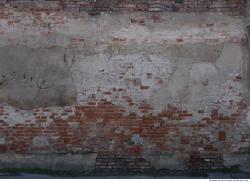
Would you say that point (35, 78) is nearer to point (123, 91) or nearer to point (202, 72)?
point (123, 91)

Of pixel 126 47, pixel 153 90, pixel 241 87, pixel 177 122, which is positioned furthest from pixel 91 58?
pixel 241 87

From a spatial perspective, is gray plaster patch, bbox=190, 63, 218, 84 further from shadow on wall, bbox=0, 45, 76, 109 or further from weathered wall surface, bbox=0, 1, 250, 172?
shadow on wall, bbox=0, 45, 76, 109

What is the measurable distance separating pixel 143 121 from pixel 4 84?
225 cm

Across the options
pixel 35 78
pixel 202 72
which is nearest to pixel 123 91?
pixel 202 72

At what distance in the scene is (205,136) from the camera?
28.2 feet

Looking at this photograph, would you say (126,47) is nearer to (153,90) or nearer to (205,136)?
(153,90)

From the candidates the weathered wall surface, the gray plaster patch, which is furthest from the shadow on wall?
the gray plaster patch

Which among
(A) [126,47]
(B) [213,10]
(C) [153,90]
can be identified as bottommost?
(C) [153,90]

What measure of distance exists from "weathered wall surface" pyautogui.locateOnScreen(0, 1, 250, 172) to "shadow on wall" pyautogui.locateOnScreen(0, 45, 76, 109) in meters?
0.02

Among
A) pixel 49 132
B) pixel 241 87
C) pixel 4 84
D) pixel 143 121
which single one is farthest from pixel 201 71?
pixel 4 84

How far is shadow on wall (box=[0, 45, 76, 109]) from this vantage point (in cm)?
848

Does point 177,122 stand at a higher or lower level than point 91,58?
lower

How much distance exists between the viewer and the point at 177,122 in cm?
855

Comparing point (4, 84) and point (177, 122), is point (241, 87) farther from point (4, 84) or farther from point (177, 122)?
point (4, 84)
